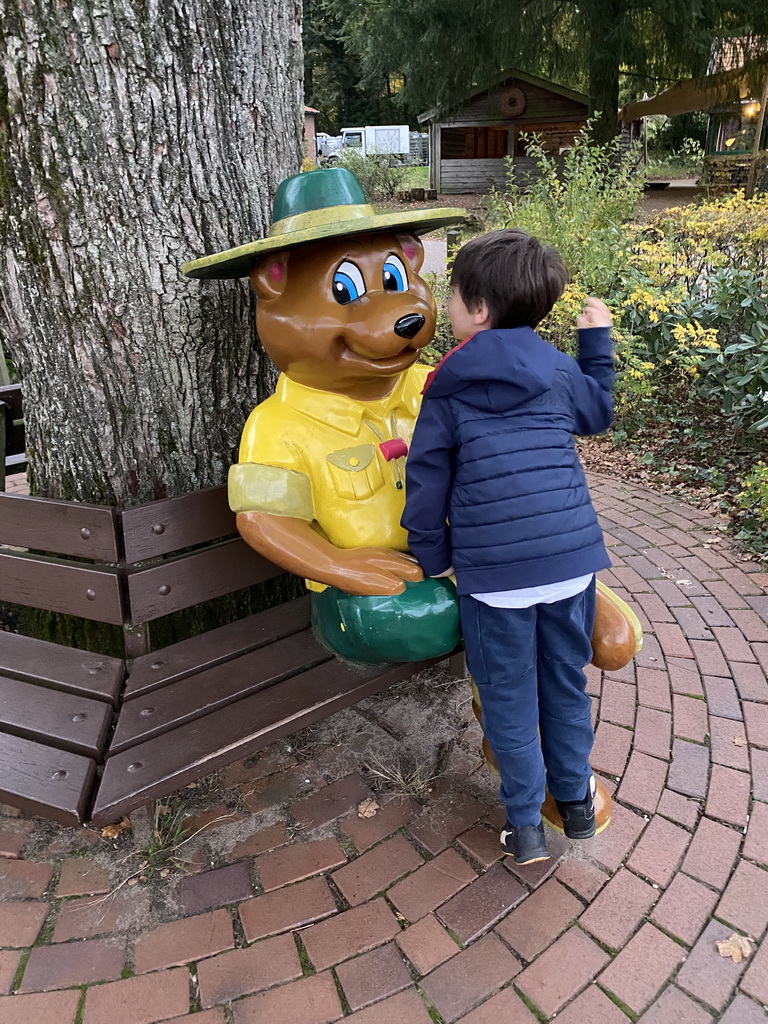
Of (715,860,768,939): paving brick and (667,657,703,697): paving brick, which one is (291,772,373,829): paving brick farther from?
(667,657,703,697): paving brick

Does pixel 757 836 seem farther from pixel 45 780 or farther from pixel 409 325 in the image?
pixel 45 780

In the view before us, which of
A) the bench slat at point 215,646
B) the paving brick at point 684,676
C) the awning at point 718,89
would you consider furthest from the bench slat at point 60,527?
the awning at point 718,89

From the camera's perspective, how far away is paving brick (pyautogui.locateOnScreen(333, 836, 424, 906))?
204 cm

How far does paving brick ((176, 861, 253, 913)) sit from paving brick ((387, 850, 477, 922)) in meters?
0.42

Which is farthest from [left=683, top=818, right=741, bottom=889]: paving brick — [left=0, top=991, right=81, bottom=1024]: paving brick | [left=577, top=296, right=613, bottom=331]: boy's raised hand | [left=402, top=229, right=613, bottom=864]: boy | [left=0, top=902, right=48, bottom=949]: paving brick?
[left=0, top=902, right=48, bottom=949]: paving brick

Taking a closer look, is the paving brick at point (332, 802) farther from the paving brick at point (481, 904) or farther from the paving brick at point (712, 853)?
the paving brick at point (712, 853)

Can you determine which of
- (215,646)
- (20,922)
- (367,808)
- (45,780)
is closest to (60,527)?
(215,646)

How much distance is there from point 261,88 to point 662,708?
2560 millimetres

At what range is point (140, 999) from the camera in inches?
69.7

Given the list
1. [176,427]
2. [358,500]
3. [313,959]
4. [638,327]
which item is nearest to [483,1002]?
[313,959]

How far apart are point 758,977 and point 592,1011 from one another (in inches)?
17.0

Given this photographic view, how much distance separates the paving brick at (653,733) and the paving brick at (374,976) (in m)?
1.12

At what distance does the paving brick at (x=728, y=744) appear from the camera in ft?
8.03

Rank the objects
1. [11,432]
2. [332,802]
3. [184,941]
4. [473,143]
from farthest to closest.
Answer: [473,143] < [11,432] < [332,802] < [184,941]
